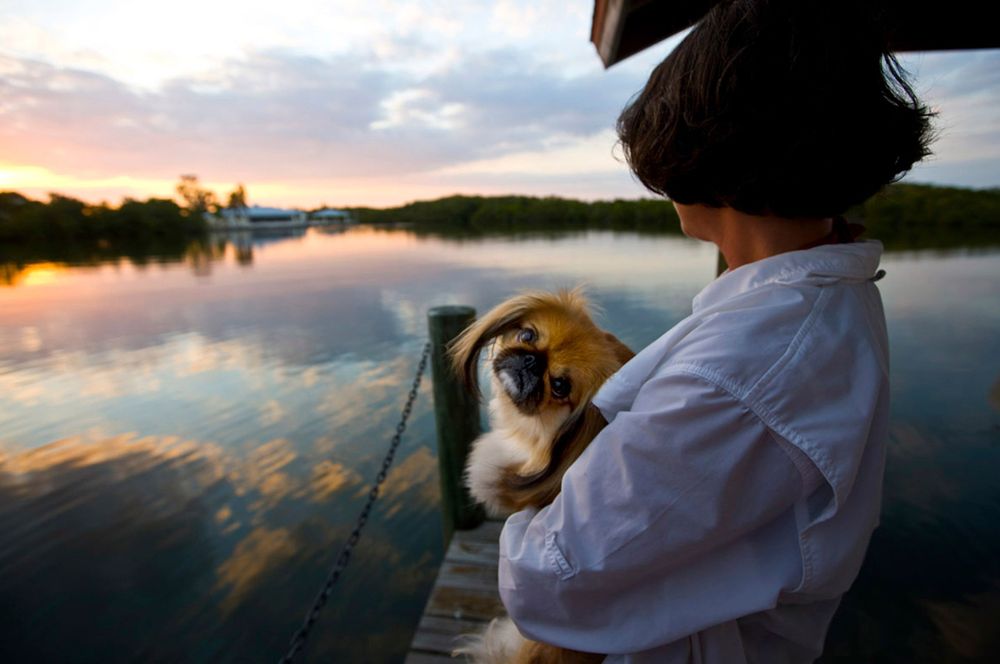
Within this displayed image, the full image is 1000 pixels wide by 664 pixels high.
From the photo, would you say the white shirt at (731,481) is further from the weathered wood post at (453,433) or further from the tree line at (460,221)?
the tree line at (460,221)

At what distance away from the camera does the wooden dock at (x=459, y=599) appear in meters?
2.38

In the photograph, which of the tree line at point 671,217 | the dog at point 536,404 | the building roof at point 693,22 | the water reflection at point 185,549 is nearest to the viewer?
the dog at point 536,404

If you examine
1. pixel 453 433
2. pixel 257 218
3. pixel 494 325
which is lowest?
pixel 453 433

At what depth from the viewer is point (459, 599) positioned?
2645mm

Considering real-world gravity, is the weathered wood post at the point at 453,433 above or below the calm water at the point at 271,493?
above

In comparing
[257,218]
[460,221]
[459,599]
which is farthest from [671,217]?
[257,218]

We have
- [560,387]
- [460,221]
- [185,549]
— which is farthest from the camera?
[460,221]

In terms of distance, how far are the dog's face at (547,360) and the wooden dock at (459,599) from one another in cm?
162

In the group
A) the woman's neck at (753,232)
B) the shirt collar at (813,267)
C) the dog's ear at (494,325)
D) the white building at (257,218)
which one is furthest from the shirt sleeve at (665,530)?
the white building at (257,218)

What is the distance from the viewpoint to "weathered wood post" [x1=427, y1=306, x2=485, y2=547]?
3.05m

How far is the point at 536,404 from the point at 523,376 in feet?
0.29

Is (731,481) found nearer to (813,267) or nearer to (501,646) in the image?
(813,267)

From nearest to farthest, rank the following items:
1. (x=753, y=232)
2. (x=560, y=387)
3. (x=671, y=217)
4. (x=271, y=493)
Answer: (x=753, y=232) → (x=560, y=387) → (x=271, y=493) → (x=671, y=217)

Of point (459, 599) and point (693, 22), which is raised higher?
point (693, 22)
